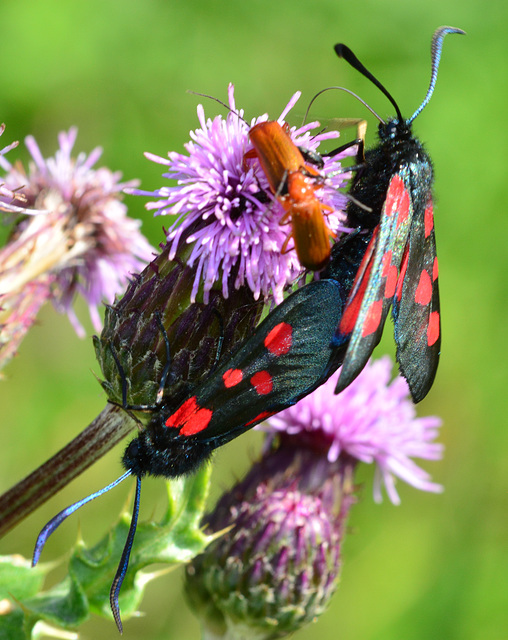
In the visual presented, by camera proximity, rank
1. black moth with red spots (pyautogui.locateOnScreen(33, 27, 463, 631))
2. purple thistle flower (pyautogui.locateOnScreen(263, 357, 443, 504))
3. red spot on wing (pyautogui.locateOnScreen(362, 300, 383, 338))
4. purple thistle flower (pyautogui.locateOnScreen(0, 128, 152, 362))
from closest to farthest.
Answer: red spot on wing (pyautogui.locateOnScreen(362, 300, 383, 338))
black moth with red spots (pyautogui.locateOnScreen(33, 27, 463, 631))
purple thistle flower (pyautogui.locateOnScreen(0, 128, 152, 362))
purple thistle flower (pyautogui.locateOnScreen(263, 357, 443, 504))

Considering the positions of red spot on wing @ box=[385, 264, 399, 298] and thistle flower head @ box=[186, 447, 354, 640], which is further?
thistle flower head @ box=[186, 447, 354, 640]

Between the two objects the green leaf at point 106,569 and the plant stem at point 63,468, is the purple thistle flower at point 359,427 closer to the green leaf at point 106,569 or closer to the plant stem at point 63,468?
the green leaf at point 106,569

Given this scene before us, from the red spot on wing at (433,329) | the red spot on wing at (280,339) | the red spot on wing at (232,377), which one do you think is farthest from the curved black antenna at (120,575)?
the red spot on wing at (433,329)

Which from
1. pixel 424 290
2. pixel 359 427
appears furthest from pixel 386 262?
pixel 359 427

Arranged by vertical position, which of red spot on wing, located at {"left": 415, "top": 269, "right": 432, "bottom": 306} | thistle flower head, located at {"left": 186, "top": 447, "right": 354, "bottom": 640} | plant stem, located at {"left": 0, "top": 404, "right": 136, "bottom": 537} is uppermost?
plant stem, located at {"left": 0, "top": 404, "right": 136, "bottom": 537}

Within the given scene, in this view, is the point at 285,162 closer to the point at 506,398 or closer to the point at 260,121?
the point at 260,121

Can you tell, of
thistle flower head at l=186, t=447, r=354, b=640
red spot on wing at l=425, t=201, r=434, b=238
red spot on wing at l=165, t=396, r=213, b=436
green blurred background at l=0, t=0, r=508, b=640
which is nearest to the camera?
red spot on wing at l=165, t=396, r=213, b=436

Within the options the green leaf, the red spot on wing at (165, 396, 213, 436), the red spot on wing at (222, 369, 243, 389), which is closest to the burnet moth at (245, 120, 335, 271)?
the red spot on wing at (222, 369, 243, 389)

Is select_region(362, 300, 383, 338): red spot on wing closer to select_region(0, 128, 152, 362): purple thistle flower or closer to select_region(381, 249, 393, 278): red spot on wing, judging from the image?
select_region(381, 249, 393, 278): red spot on wing
